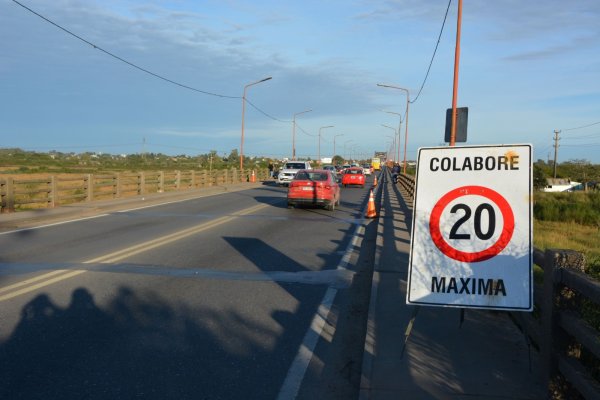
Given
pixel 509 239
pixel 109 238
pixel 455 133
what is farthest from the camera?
pixel 455 133

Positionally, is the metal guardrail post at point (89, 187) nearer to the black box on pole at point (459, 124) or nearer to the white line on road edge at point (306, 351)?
the black box on pole at point (459, 124)

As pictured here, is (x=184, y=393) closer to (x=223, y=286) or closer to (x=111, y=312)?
(x=111, y=312)

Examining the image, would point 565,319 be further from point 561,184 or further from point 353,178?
point 561,184

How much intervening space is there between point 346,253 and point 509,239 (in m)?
6.90

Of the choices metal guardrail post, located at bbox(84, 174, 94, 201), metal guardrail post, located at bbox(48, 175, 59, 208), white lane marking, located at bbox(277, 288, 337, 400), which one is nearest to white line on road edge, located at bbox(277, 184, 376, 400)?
white lane marking, located at bbox(277, 288, 337, 400)

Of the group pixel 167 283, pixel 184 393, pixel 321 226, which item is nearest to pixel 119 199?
pixel 321 226

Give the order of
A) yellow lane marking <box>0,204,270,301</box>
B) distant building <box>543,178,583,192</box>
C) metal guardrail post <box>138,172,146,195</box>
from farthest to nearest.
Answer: distant building <box>543,178,583,192</box> < metal guardrail post <box>138,172,146,195</box> < yellow lane marking <box>0,204,270,301</box>

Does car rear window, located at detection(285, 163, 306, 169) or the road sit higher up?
car rear window, located at detection(285, 163, 306, 169)

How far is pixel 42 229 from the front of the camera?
14.6 meters

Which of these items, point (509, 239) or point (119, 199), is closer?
point (509, 239)

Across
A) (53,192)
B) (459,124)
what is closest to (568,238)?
(459,124)

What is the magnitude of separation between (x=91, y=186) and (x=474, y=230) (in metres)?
19.8

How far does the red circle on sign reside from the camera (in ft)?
15.9

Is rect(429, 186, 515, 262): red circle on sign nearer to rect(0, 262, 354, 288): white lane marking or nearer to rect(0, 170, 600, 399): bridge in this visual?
rect(0, 170, 600, 399): bridge
